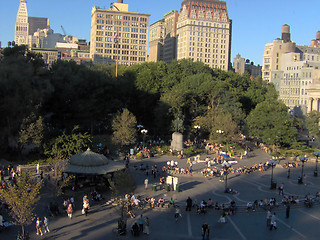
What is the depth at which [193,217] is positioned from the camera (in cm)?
2566

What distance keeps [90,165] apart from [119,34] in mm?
101877

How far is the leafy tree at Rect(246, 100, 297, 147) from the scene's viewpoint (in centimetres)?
5356

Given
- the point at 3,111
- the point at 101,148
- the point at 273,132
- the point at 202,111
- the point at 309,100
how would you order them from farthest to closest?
the point at 309,100
the point at 202,111
the point at 273,132
the point at 101,148
the point at 3,111

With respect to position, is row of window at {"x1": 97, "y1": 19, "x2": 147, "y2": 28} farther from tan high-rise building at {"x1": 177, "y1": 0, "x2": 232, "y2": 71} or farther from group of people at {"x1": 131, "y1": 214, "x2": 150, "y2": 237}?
group of people at {"x1": 131, "y1": 214, "x2": 150, "y2": 237}

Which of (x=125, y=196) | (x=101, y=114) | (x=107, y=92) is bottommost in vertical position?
(x=125, y=196)

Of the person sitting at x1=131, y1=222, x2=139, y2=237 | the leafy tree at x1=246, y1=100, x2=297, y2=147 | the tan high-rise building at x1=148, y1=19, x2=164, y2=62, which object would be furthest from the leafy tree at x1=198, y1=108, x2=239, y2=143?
the tan high-rise building at x1=148, y1=19, x2=164, y2=62

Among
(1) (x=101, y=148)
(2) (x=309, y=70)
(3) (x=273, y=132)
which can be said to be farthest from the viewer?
(2) (x=309, y=70)

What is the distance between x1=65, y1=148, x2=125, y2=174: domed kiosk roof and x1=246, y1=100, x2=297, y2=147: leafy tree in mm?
30843

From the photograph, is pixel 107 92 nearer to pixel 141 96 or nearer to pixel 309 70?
pixel 141 96

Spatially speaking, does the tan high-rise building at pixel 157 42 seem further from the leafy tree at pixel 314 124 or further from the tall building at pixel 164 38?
the leafy tree at pixel 314 124

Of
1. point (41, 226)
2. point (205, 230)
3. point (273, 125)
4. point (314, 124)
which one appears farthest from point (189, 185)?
point (314, 124)

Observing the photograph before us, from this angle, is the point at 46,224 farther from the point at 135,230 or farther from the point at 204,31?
the point at 204,31

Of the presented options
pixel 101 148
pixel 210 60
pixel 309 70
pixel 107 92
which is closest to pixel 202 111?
pixel 107 92

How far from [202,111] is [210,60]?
77.6 m
